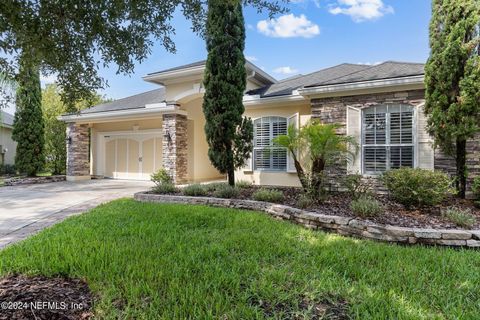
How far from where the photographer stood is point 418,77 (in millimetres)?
7672

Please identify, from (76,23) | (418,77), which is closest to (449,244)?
(418,77)

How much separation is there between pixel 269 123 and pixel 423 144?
507cm

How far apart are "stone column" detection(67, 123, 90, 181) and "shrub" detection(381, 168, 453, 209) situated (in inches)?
612

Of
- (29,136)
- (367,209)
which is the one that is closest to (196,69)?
(367,209)

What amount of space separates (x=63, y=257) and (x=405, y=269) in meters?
4.49

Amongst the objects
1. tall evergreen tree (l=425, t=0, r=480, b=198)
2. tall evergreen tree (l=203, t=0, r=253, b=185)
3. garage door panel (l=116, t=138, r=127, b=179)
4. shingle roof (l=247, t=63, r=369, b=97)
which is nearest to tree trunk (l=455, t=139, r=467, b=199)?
tall evergreen tree (l=425, t=0, r=480, b=198)

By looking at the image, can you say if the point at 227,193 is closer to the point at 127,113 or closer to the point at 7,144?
the point at 127,113

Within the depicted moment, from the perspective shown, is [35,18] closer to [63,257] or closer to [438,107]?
[63,257]

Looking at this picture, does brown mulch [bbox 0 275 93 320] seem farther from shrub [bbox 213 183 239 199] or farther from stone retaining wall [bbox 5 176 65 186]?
stone retaining wall [bbox 5 176 65 186]

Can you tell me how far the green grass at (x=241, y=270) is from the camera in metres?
2.67

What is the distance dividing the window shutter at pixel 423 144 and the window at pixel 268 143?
4.21 metres

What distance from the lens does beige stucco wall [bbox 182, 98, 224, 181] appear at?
1412 centimetres

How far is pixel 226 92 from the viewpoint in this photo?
8883 millimetres

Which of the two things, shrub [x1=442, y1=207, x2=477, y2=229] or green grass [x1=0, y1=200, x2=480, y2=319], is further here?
shrub [x1=442, y1=207, x2=477, y2=229]
